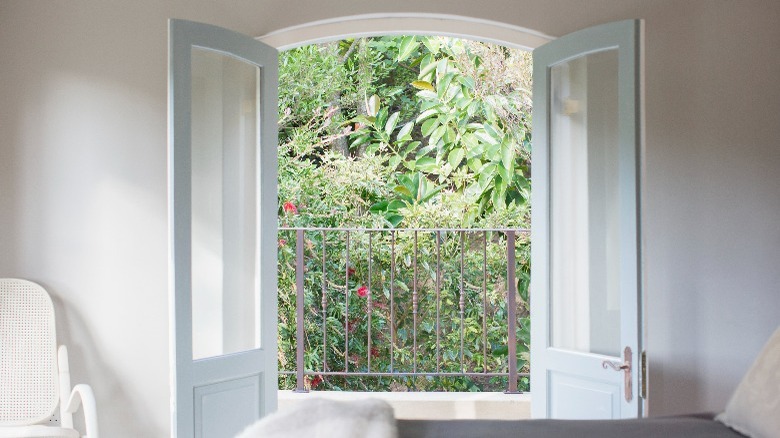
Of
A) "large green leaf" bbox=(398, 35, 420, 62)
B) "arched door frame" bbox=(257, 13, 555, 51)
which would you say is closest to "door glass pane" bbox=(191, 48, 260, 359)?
"arched door frame" bbox=(257, 13, 555, 51)

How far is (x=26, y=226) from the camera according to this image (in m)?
3.60

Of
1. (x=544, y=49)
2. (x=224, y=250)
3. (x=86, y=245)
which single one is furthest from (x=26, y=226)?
(x=544, y=49)

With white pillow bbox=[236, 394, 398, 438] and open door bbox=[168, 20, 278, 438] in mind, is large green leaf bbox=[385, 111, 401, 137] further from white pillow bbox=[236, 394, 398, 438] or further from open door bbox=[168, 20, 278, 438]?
white pillow bbox=[236, 394, 398, 438]

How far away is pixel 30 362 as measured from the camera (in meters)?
3.45

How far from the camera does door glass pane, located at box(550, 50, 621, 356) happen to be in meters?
3.21

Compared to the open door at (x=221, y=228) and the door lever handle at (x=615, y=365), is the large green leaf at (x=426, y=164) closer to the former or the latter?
the open door at (x=221, y=228)

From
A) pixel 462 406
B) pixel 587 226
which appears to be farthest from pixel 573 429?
pixel 462 406

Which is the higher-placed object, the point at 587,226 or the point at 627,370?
the point at 587,226

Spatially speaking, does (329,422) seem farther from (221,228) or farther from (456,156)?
(456,156)

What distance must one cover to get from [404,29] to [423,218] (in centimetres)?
241

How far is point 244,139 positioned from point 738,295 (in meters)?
2.15

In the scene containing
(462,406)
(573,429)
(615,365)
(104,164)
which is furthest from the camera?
(462,406)

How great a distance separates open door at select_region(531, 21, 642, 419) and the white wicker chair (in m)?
1.97

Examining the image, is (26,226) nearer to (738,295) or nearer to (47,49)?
(47,49)
